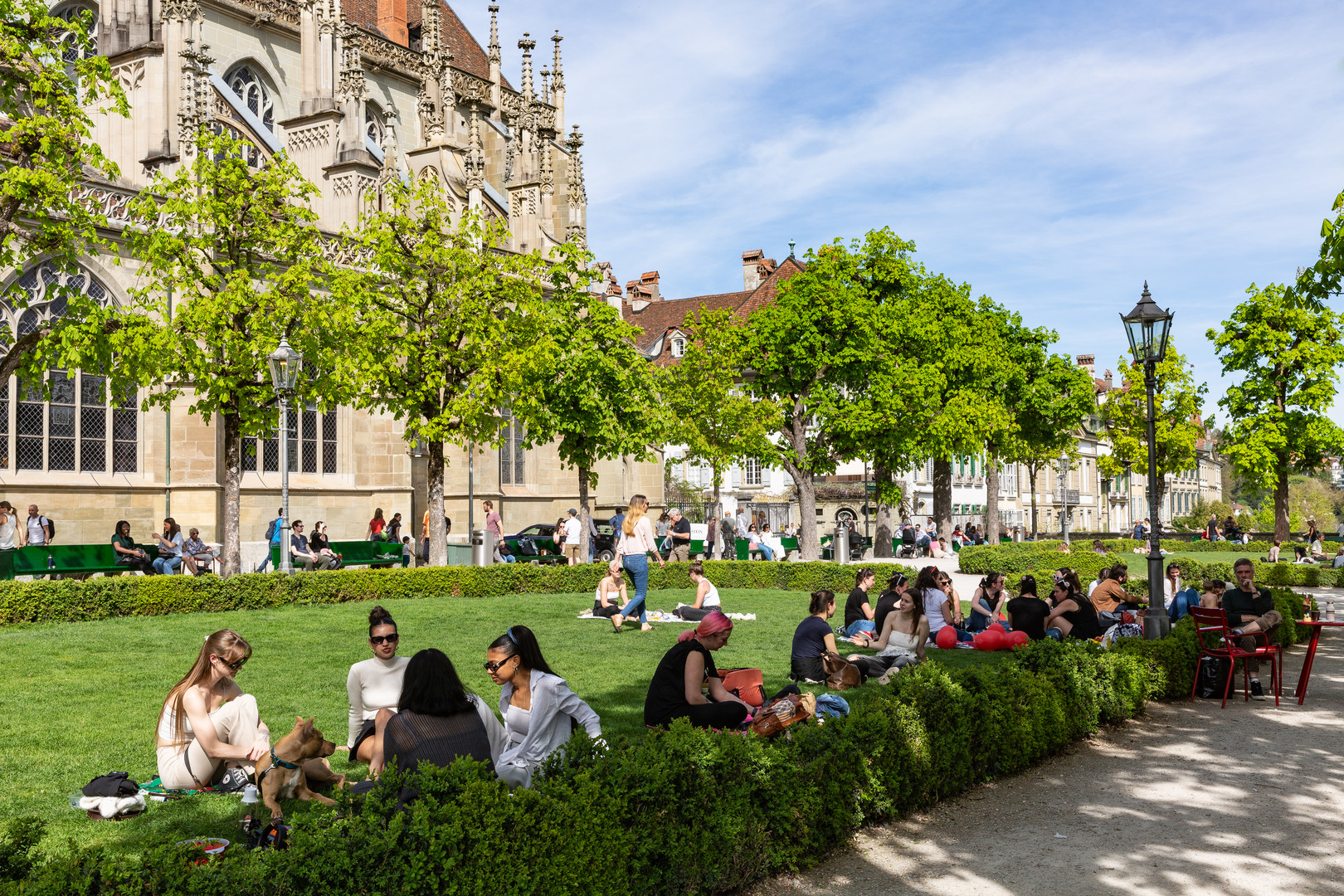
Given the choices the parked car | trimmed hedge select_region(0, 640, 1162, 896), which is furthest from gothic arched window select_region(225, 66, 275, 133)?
trimmed hedge select_region(0, 640, 1162, 896)

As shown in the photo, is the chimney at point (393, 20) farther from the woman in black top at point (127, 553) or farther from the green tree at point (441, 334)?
the woman in black top at point (127, 553)

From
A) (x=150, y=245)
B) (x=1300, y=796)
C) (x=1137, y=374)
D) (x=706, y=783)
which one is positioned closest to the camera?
(x=706, y=783)

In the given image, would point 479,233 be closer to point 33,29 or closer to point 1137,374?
point 33,29

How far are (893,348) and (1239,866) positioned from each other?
28.7 meters

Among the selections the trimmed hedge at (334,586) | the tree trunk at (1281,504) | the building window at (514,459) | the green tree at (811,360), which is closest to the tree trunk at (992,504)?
the tree trunk at (1281,504)

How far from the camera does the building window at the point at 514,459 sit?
34.2 meters

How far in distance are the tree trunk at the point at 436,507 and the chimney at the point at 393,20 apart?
934 inches

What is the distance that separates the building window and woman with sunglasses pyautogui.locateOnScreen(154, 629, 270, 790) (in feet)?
91.3

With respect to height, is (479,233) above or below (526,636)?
above

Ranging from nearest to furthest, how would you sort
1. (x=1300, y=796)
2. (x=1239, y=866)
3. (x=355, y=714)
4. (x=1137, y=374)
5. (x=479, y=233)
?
(x=1239, y=866) → (x=355, y=714) → (x=1300, y=796) → (x=479, y=233) → (x=1137, y=374)

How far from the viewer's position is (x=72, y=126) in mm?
14961

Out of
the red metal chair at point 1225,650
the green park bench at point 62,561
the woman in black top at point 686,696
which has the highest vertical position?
the green park bench at point 62,561

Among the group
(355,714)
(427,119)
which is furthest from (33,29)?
(427,119)

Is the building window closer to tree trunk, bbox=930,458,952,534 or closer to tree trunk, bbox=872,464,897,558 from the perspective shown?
tree trunk, bbox=872,464,897,558
